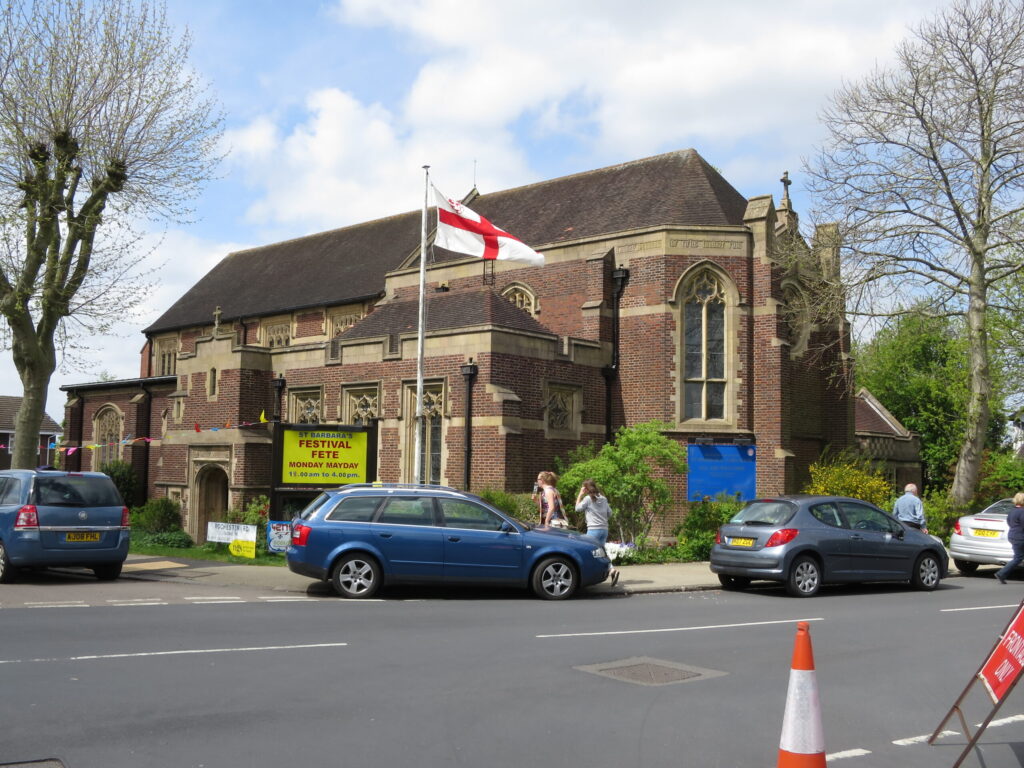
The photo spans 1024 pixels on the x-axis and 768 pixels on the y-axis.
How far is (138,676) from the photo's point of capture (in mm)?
7223

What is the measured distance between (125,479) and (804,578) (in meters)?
25.6

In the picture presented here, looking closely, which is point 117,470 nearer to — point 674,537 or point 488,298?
point 488,298

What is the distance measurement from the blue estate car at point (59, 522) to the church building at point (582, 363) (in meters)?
6.23

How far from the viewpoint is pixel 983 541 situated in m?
16.9

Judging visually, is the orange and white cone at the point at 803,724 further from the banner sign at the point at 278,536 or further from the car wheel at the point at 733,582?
the banner sign at the point at 278,536

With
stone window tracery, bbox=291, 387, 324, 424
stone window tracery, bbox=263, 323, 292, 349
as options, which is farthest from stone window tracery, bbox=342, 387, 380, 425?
stone window tracery, bbox=263, 323, 292, 349

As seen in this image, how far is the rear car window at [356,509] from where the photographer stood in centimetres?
1261

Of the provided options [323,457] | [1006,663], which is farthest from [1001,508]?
[1006,663]

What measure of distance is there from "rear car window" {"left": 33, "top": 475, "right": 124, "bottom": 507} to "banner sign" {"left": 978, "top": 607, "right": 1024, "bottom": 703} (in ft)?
40.0

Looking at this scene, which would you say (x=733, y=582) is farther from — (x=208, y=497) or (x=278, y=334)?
(x=278, y=334)

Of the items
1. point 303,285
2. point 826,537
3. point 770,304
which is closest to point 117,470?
point 303,285

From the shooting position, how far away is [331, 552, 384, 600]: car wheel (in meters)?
12.5

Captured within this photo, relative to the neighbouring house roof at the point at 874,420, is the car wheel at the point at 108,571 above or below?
below

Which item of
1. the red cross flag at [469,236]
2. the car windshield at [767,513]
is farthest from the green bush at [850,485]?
the red cross flag at [469,236]
